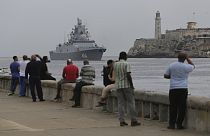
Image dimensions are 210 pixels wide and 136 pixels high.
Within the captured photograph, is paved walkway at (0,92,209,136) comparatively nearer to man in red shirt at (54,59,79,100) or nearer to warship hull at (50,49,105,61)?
man in red shirt at (54,59,79,100)

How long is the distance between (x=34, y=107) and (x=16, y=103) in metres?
1.75

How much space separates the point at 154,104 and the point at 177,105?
1623 millimetres

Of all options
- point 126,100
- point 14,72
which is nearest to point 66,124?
point 126,100

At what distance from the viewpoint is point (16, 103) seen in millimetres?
18438

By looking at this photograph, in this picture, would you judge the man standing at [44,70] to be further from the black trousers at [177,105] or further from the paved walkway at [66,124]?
the black trousers at [177,105]

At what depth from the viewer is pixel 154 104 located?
43.3ft

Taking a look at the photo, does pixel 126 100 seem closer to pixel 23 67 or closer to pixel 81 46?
pixel 23 67

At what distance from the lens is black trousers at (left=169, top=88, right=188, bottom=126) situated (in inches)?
454

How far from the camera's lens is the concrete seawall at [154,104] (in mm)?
11203

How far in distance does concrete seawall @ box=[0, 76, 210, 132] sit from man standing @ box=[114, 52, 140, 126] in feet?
2.52

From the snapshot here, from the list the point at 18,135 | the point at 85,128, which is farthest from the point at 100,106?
the point at 18,135

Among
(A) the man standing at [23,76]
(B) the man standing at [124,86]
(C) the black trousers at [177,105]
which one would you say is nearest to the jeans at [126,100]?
(B) the man standing at [124,86]

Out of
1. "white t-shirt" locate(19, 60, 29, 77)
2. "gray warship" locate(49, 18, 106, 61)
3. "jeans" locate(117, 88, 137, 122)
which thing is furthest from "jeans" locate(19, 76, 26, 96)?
"gray warship" locate(49, 18, 106, 61)

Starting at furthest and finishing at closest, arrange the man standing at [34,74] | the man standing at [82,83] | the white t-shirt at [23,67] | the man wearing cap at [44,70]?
the white t-shirt at [23,67] → the man wearing cap at [44,70] → the man standing at [34,74] → the man standing at [82,83]
